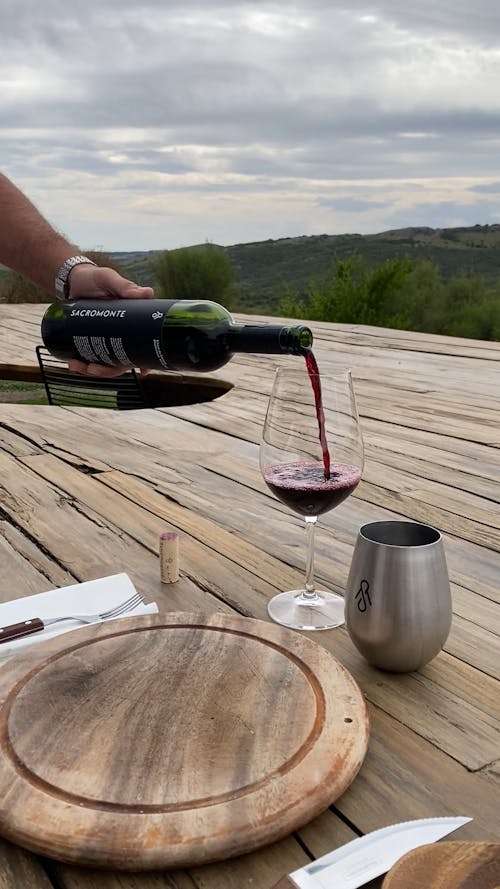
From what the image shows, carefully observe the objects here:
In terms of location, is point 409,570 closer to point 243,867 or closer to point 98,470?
point 243,867

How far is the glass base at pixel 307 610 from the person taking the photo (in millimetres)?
938

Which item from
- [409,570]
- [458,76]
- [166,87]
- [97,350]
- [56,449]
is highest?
[458,76]

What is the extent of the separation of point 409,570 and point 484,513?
2.30 ft

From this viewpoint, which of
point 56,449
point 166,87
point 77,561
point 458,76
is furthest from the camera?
point 458,76

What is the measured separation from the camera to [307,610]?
3.17 feet

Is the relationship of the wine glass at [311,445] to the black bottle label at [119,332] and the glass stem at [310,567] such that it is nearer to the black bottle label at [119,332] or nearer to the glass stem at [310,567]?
the glass stem at [310,567]

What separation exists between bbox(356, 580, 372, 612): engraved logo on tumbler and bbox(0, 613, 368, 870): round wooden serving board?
0.07 meters

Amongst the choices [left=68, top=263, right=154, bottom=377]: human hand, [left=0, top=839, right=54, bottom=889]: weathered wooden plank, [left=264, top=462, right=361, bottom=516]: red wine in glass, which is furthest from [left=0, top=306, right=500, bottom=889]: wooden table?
[left=68, top=263, right=154, bottom=377]: human hand

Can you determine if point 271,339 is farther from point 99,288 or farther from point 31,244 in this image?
point 31,244

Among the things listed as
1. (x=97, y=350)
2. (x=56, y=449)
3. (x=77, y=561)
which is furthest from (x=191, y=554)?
(x=56, y=449)

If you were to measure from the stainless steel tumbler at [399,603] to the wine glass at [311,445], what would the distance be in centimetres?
12

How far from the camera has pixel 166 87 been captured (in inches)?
221

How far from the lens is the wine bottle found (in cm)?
119

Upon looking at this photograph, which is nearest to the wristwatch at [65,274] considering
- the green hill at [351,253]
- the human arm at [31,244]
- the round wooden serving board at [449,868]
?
the human arm at [31,244]
